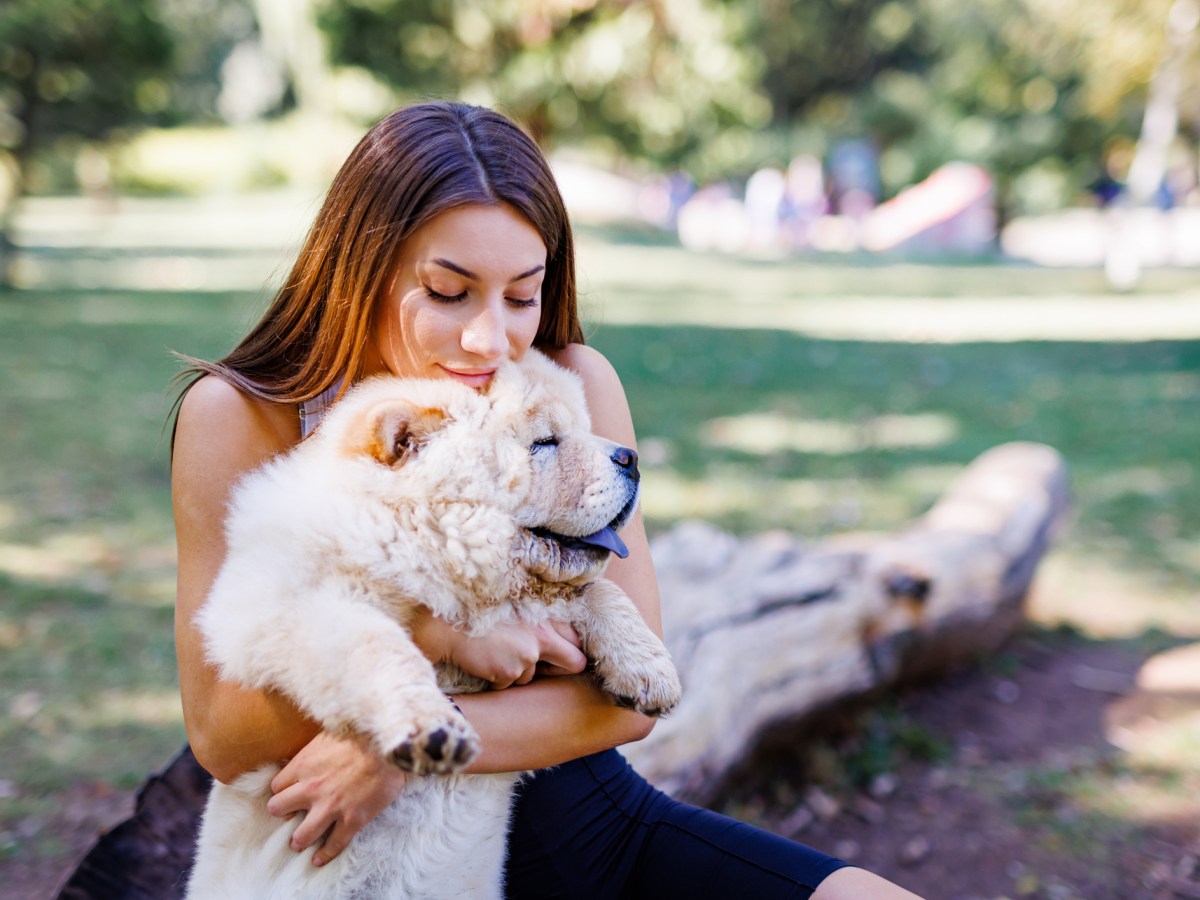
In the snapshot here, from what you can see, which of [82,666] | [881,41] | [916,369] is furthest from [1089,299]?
[881,41]

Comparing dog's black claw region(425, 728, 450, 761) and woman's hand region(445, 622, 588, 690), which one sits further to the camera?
woman's hand region(445, 622, 588, 690)

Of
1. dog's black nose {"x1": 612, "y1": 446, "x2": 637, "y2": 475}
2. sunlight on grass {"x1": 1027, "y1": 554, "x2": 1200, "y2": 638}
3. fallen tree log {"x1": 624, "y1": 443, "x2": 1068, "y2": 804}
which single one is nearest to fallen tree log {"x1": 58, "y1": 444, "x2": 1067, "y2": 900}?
fallen tree log {"x1": 624, "y1": 443, "x2": 1068, "y2": 804}

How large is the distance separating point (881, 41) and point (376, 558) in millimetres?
41129

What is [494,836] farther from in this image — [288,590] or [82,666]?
[82,666]

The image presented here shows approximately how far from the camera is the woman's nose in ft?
6.91

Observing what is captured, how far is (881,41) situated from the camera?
38.3 m

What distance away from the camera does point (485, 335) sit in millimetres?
2109

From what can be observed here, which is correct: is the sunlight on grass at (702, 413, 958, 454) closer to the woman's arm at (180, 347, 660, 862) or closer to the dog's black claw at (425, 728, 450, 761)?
the woman's arm at (180, 347, 660, 862)

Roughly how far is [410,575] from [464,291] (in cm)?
63

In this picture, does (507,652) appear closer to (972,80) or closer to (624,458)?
(624,458)

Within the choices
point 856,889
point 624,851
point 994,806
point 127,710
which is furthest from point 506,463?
point 127,710

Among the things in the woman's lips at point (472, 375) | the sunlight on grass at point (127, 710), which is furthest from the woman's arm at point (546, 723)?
the sunlight on grass at point (127, 710)

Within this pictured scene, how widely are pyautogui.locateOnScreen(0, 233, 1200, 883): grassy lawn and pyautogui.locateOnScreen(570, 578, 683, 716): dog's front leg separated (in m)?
1.13

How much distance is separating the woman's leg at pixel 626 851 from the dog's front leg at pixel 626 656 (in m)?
0.27
